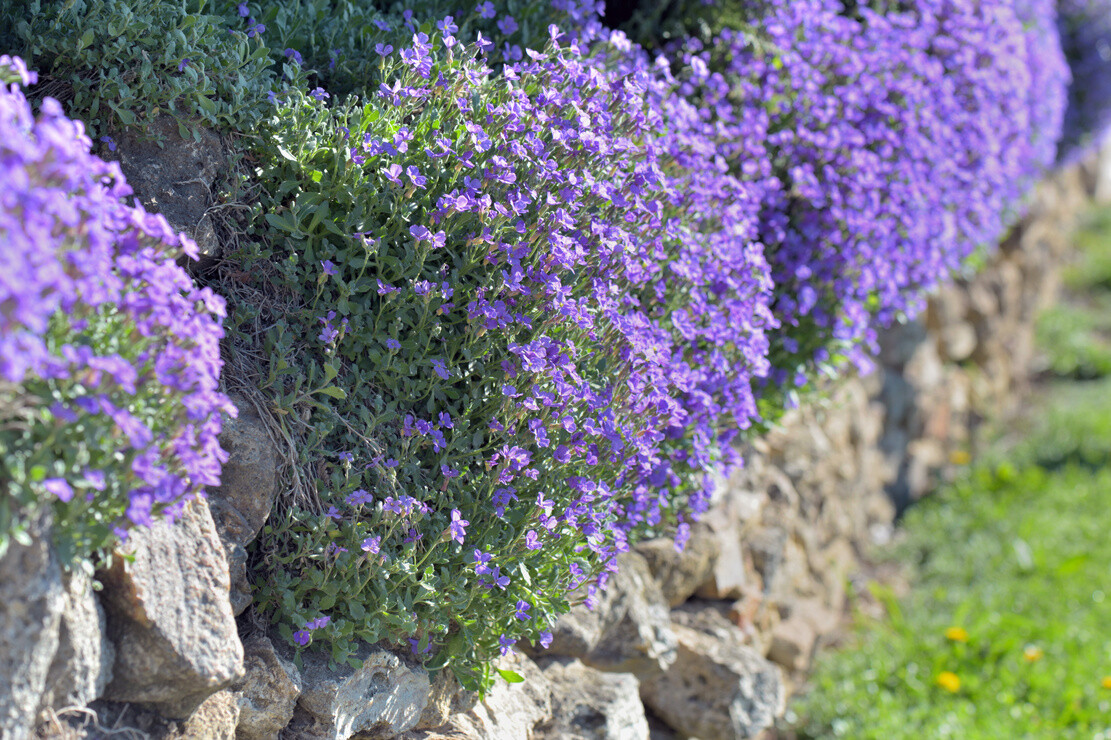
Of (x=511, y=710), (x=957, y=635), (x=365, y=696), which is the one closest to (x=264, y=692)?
(x=365, y=696)

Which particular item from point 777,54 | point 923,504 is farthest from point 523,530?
point 923,504

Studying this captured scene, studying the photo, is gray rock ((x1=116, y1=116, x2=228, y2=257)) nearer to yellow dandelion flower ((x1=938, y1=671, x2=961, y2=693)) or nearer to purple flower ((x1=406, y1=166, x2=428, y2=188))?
purple flower ((x1=406, y1=166, x2=428, y2=188))

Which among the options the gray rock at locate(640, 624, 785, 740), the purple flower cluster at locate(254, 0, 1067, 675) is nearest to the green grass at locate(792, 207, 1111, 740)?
the gray rock at locate(640, 624, 785, 740)

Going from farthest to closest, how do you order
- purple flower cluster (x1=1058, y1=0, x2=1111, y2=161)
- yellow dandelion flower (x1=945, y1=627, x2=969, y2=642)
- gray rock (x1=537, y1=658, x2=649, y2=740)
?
purple flower cluster (x1=1058, y1=0, x2=1111, y2=161)
yellow dandelion flower (x1=945, y1=627, x2=969, y2=642)
gray rock (x1=537, y1=658, x2=649, y2=740)

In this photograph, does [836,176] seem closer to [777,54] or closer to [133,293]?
[777,54]

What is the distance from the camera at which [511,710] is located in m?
2.92

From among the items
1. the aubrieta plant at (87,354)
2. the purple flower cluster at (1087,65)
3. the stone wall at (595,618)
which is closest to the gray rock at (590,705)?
the stone wall at (595,618)

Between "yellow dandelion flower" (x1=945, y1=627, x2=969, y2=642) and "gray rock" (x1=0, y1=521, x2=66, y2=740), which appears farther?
"yellow dandelion flower" (x1=945, y1=627, x2=969, y2=642)

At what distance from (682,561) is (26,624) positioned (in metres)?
2.50

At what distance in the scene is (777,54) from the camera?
4.00 meters

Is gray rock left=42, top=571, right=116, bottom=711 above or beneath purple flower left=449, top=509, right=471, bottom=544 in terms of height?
beneath

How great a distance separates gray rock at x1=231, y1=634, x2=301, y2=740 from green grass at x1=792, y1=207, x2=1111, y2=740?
2.92 meters

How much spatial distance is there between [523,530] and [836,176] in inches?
87.1

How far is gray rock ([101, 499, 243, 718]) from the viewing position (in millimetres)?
2037
